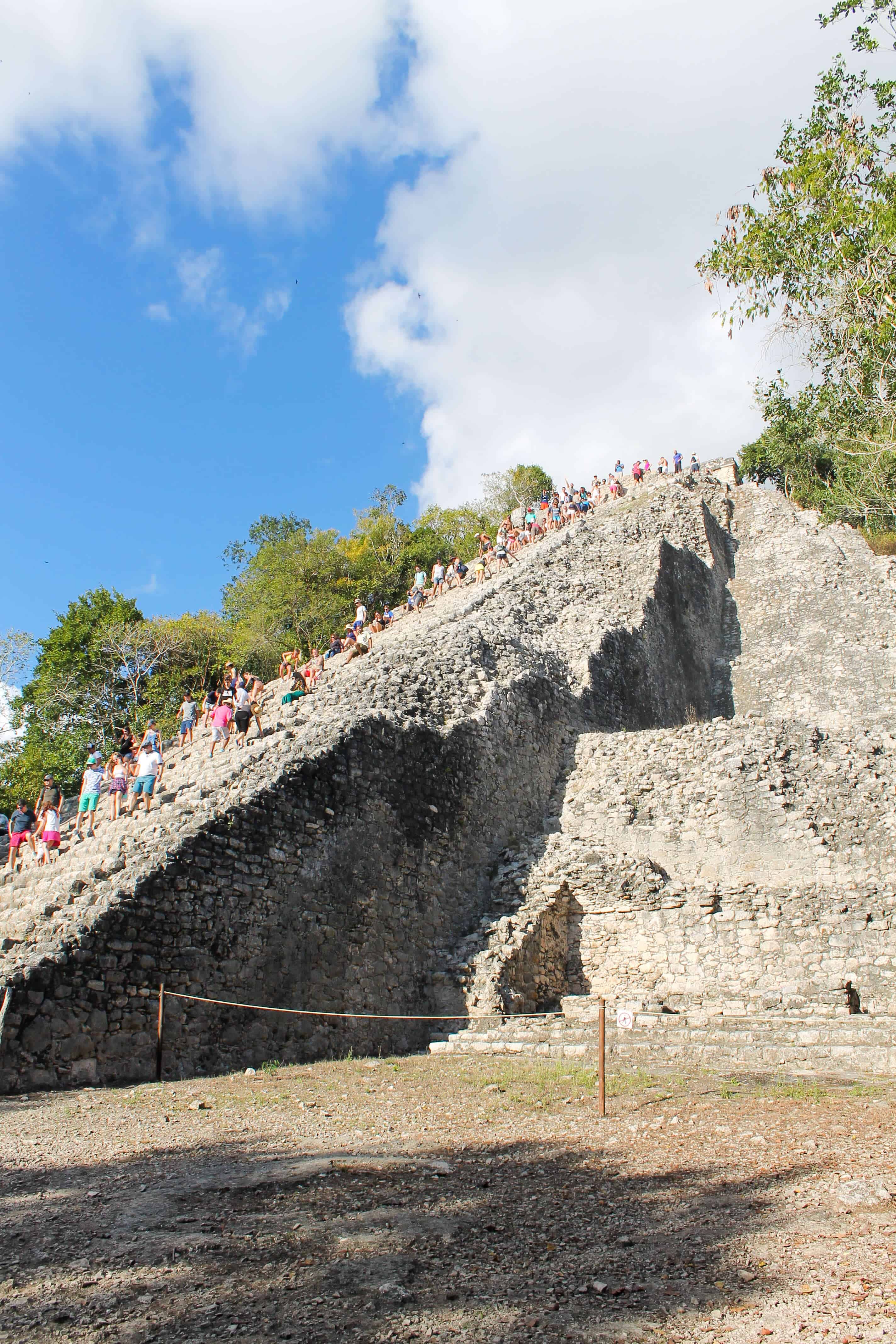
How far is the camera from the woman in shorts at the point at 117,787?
12.1 meters

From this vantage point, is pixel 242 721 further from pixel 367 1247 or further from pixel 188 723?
pixel 367 1247

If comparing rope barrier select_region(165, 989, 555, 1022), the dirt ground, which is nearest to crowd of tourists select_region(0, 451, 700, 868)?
rope barrier select_region(165, 989, 555, 1022)

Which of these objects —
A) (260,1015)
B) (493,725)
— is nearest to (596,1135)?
(260,1015)

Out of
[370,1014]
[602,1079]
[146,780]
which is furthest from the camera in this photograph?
[146,780]

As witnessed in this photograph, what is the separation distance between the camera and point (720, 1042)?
8133mm

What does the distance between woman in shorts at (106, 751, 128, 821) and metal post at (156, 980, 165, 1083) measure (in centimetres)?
428

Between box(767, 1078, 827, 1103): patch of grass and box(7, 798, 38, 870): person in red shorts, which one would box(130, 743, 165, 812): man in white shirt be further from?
box(767, 1078, 827, 1103): patch of grass

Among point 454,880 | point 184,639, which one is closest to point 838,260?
point 454,880

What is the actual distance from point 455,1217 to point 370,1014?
5955 mm

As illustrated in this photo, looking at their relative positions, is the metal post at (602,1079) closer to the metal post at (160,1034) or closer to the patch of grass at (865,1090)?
the patch of grass at (865,1090)

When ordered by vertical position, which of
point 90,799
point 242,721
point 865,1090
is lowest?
point 865,1090

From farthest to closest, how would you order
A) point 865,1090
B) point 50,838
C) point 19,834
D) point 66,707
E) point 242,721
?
point 66,707 → point 242,721 → point 19,834 → point 50,838 → point 865,1090

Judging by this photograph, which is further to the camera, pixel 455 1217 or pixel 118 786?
pixel 118 786

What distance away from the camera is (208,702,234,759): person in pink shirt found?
1356 centimetres
